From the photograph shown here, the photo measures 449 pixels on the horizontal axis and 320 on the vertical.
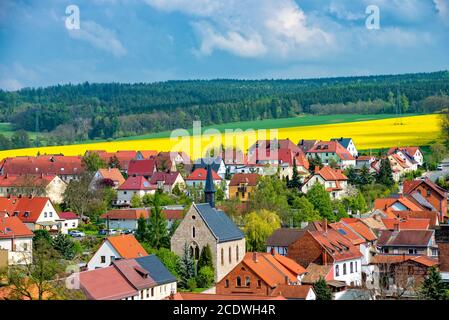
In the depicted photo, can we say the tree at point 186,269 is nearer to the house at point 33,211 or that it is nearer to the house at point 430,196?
the house at point 33,211

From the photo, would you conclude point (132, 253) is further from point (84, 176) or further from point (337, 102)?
point (337, 102)

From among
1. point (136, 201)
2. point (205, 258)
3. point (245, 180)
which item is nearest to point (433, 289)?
point (205, 258)

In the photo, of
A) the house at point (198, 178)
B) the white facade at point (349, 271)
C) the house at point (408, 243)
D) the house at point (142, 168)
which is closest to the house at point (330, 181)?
the house at point (198, 178)

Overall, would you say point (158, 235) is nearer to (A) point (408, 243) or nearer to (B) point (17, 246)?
(B) point (17, 246)

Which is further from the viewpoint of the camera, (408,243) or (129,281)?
(408,243)

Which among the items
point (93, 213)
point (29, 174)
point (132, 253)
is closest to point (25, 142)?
point (29, 174)
